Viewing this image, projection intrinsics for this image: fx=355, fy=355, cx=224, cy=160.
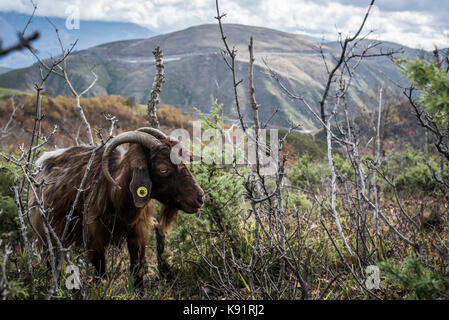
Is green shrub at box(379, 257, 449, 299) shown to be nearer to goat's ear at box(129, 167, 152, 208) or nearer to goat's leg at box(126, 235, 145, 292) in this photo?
goat's ear at box(129, 167, 152, 208)

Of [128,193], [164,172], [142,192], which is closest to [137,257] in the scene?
[128,193]

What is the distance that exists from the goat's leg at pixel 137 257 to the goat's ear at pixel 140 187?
34.3 inches

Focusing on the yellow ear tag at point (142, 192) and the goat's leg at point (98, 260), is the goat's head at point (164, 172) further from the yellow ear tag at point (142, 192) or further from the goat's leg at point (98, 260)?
the goat's leg at point (98, 260)

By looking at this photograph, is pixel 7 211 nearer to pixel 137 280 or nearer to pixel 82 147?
pixel 82 147

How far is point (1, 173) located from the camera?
6879 mm

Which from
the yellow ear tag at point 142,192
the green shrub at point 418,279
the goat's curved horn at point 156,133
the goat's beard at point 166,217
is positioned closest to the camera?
the green shrub at point 418,279

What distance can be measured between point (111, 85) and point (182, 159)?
17777 centimetres

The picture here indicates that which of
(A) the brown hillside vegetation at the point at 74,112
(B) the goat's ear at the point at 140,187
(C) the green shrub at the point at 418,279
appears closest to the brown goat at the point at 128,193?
(B) the goat's ear at the point at 140,187

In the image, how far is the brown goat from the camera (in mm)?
4008

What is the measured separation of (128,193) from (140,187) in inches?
11.7

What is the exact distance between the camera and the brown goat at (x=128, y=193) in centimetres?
401

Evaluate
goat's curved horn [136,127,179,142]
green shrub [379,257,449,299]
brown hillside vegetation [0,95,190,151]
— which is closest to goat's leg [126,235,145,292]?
goat's curved horn [136,127,179,142]

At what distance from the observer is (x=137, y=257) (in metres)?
4.67

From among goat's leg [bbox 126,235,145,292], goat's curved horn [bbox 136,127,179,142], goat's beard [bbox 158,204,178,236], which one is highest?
goat's curved horn [bbox 136,127,179,142]
